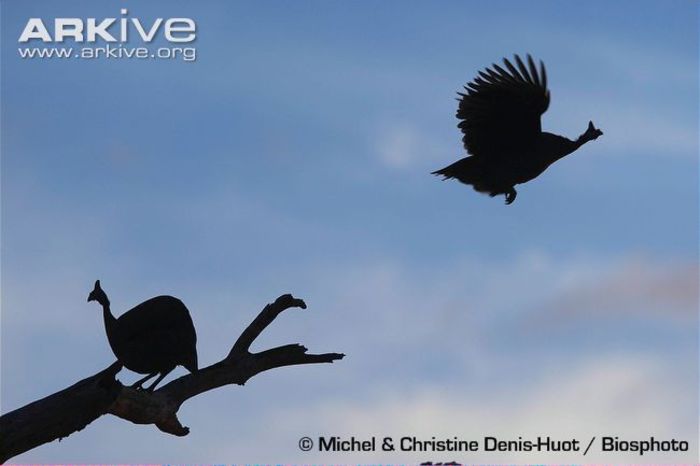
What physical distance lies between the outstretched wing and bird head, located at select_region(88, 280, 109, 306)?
6.31 m

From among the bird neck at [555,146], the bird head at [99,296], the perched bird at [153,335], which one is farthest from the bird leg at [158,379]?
the bird neck at [555,146]

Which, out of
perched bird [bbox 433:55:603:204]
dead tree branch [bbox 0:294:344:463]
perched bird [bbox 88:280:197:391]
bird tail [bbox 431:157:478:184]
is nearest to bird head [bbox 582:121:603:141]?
perched bird [bbox 433:55:603:204]

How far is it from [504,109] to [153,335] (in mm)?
6700

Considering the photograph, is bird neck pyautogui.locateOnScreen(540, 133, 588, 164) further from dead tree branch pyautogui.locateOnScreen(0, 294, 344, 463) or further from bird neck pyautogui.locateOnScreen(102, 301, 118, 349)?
bird neck pyautogui.locateOnScreen(102, 301, 118, 349)

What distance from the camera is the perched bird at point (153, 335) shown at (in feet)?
36.8

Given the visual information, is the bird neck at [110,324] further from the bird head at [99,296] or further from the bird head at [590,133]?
the bird head at [590,133]

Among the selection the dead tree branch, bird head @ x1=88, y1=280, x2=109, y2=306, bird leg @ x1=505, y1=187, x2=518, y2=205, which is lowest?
the dead tree branch

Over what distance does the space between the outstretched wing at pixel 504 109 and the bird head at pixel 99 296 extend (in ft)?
20.7

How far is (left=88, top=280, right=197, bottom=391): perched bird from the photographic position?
11.2 m

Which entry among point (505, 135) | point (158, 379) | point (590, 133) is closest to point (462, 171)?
point (505, 135)

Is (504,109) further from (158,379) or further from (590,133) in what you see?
(158,379)

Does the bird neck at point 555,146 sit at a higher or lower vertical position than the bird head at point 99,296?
higher

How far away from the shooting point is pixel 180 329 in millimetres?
11383

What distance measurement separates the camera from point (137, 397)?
11625mm
